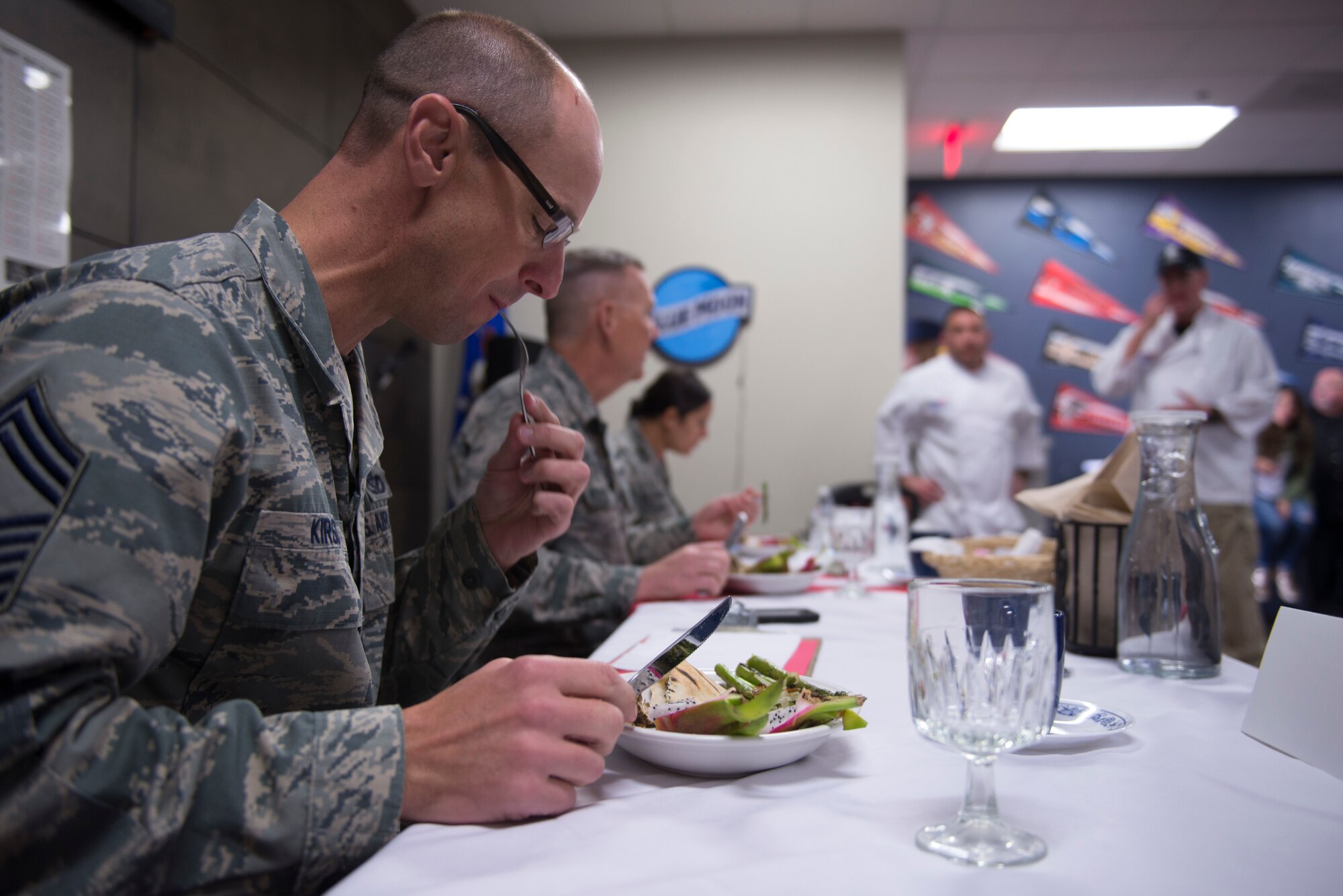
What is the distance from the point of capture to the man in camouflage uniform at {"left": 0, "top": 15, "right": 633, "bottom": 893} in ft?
1.70

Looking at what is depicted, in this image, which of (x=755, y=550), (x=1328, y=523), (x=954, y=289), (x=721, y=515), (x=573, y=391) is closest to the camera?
(x=573, y=391)

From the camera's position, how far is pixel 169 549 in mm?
578

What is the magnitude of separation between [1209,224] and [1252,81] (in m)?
1.62

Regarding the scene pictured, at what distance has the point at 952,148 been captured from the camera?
5527 mm

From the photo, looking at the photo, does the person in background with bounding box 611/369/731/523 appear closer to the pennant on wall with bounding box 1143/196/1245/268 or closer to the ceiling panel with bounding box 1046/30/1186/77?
the ceiling panel with bounding box 1046/30/1186/77

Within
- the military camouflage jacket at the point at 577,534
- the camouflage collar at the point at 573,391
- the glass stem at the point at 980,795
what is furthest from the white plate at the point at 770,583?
the glass stem at the point at 980,795

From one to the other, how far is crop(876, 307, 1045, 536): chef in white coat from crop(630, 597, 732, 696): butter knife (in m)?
3.65

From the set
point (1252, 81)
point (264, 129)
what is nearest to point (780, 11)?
point (264, 129)

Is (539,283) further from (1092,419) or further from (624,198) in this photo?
(1092,419)

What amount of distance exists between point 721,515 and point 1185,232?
5394 mm

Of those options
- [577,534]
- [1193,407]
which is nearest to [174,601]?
[577,534]

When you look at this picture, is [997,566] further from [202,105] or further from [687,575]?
[202,105]

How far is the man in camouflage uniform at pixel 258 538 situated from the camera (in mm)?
520

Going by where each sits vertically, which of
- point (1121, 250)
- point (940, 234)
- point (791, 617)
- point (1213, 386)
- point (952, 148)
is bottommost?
point (791, 617)
